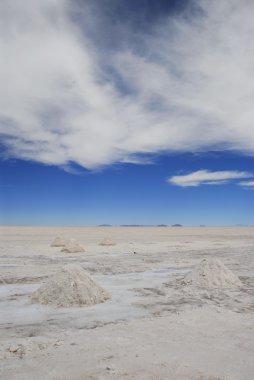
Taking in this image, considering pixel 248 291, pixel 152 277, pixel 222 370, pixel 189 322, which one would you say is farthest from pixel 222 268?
pixel 222 370

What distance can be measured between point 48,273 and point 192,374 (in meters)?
8.94

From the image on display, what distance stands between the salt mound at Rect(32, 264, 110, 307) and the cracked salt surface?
0.19 m

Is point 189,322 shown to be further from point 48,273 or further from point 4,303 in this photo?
point 48,273

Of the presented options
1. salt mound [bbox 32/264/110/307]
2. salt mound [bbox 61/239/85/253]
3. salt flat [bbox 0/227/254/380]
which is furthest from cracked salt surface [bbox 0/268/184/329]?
salt mound [bbox 61/239/85/253]

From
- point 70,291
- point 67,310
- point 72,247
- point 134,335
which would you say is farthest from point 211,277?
point 72,247

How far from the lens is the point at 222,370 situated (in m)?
4.89

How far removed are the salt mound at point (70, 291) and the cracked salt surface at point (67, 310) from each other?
0.19 metres

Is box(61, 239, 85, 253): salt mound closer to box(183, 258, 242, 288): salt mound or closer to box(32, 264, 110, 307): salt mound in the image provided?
box(183, 258, 242, 288): salt mound

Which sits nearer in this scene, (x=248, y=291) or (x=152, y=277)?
(x=248, y=291)

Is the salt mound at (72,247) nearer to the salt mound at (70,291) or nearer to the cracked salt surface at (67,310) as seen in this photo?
the cracked salt surface at (67,310)

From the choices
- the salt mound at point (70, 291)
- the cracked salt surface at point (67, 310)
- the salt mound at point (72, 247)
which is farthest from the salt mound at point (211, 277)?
the salt mound at point (72, 247)

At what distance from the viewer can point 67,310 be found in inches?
316

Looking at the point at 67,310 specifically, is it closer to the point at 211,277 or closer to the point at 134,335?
the point at 134,335

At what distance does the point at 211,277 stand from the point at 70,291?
4.07 metres
